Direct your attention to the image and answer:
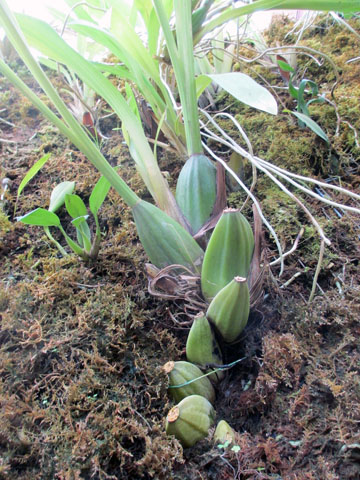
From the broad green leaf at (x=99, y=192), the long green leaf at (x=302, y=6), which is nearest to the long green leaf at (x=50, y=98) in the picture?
the broad green leaf at (x=99, y=192)

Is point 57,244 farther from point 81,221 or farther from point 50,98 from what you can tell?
point 50,98

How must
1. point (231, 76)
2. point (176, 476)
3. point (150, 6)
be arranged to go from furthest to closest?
point (150, 6) → point (231, 76) → point (176, 476)

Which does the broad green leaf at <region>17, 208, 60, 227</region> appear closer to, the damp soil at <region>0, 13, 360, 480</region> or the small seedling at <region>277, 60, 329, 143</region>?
the damp soil at <region>0, 13, 360, 480</region>

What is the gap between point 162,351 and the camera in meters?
0.70

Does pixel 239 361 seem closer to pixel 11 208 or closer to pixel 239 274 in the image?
pixel 239 274

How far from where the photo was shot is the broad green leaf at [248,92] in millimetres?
696

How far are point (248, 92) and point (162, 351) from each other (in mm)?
593

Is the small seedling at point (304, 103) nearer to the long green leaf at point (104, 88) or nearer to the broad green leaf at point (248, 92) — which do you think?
the broad green leaf at point (248, 92)

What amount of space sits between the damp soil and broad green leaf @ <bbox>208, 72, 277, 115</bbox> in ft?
0.88

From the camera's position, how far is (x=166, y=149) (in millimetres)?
1046

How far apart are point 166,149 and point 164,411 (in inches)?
29.4

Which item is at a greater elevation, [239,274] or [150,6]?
[150,6]

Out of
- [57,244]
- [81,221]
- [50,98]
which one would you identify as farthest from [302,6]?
[57,244]

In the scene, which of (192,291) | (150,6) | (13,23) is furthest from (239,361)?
(150,6)
